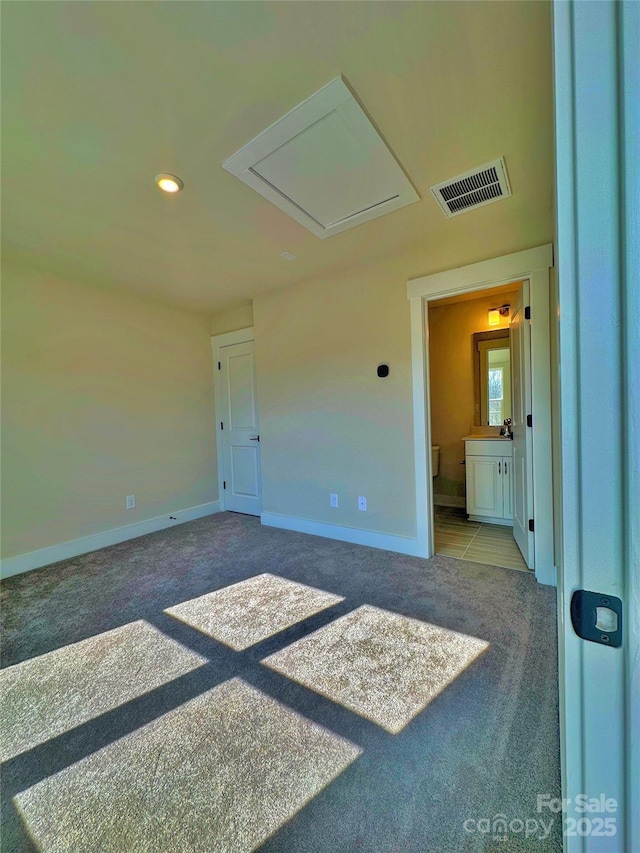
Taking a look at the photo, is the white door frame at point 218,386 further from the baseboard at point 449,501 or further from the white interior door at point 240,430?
the baseboard at point 449,501

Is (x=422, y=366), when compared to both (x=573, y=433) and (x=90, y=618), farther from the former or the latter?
(x=90, y=618)

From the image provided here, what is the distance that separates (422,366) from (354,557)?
5.38 ft

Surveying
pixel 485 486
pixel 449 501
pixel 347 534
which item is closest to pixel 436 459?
pixel 449 501

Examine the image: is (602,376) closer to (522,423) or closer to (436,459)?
(522,423)

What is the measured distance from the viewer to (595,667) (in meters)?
0.40

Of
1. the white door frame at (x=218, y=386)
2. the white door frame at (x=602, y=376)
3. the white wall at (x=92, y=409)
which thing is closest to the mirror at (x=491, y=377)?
the white door frame at (x=218, y=386)

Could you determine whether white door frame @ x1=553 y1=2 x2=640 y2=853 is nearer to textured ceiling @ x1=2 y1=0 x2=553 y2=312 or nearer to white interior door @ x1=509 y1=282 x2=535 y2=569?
textured ceiling @ x1=2 y1=0 x2=553 y2=312

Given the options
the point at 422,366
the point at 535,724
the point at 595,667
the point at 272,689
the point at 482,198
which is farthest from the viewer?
the point at 422,366

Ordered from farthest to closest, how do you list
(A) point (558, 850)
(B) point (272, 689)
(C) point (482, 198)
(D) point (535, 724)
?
1. (C) point (482, 198)
2. (B) point (272, 689)
3. (D) point (535, 724)
4. (A) point (558, 850)

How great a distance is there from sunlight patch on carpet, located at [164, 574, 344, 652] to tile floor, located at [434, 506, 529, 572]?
50.0 inches

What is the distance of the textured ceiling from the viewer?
1.18 meters

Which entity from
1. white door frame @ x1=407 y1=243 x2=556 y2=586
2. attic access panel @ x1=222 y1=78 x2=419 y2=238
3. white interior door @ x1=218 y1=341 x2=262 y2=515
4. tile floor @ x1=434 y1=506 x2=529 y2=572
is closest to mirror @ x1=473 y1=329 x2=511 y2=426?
tile floor @ x1=434 y1=506 x2=529 y2=572

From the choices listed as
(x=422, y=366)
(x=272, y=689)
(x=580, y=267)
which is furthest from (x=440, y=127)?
(x=272, y=689)

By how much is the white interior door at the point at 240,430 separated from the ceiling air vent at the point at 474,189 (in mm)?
2519
